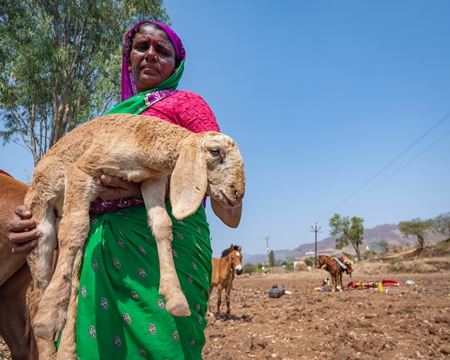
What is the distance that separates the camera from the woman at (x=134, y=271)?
4.73ft

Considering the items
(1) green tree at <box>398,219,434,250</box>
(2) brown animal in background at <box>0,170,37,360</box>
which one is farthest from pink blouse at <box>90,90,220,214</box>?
(1) green tree at <box>398,219,434,250</box>

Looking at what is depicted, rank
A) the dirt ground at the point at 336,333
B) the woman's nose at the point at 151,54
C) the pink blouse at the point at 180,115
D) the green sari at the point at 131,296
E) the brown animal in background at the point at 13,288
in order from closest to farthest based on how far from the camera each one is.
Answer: the green sari at the point at 131,296, the pink blouse at the point at 180,115, the woman's nose at the point at 151,54, the brown animal in background at the point at 13,288, the dirt ground at the point at 336,333

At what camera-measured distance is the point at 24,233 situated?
151 cm

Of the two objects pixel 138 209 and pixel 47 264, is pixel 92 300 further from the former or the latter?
pixel 138 209

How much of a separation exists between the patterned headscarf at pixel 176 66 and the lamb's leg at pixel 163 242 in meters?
0.67

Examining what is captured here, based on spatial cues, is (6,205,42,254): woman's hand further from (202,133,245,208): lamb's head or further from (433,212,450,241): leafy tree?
(433,212,450,241): leafy tree

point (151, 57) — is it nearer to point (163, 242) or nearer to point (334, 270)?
point (163, 242)

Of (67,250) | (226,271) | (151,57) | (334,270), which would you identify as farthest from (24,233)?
(334,270)

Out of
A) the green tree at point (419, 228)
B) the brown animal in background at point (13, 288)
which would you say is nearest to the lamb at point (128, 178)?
the brown animal in background at point (13, 288)

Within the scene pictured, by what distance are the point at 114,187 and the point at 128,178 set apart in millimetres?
105

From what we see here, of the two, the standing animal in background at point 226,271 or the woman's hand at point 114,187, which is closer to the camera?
the woman's hand at point 114,187

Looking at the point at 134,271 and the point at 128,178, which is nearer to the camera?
the point at 128,178

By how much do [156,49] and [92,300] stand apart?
1.29 metres

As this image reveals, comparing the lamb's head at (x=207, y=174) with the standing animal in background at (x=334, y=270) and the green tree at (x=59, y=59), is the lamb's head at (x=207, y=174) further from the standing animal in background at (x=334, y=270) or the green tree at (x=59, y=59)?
the standing animal in background at (x=334, y=270)
